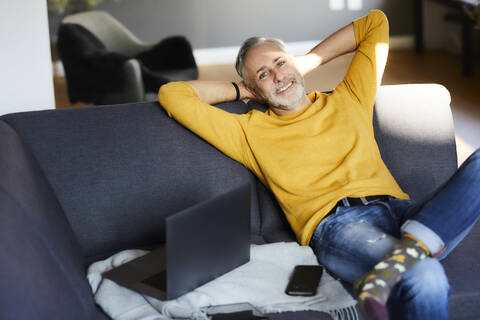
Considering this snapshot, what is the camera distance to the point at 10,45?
2.27 m

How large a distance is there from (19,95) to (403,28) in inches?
93.5

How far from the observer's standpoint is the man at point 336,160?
5.21 ft

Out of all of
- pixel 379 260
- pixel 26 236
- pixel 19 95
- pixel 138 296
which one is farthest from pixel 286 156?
pixel 19 95

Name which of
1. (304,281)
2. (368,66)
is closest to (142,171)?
(304,281)

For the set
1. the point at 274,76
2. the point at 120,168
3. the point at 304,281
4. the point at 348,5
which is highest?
the point at 348,5

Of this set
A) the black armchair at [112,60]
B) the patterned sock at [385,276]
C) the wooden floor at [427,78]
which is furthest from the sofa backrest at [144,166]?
the black armchair at [112,60]

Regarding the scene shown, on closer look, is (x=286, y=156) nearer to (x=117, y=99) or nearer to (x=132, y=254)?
(x=132, y=254)

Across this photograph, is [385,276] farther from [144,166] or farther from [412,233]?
[144,166]

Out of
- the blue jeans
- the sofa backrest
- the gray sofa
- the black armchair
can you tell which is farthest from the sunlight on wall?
the blue jeans

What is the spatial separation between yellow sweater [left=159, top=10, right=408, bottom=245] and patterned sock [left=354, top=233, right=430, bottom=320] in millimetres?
389

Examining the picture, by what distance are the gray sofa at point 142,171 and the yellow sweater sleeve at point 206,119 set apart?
0.06m

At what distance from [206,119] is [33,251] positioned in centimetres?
83

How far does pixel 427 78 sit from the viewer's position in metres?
4.14

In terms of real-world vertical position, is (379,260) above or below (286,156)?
below
